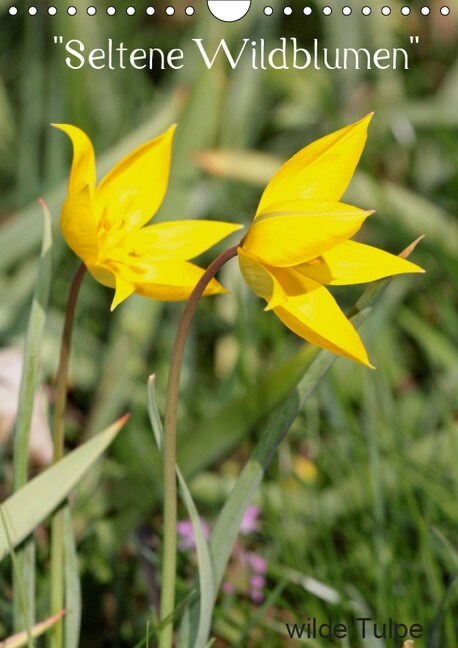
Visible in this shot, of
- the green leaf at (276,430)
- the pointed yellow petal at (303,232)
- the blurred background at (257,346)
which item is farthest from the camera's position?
the blurred background at (257,346)

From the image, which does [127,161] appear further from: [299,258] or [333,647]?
[333,647]

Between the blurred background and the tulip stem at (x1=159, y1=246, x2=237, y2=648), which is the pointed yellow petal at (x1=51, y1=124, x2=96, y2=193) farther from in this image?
the blurred background

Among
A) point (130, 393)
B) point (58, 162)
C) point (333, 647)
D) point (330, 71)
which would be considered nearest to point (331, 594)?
point (333, 647)

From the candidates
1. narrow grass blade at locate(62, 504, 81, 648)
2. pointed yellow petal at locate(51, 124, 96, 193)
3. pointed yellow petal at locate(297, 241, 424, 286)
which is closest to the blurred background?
narrow grass blade at locate(62, 504, 81, 648)
